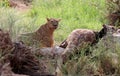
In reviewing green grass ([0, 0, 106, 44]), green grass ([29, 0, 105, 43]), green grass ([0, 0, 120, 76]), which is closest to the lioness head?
green grass ([0, 0, 120, 76])

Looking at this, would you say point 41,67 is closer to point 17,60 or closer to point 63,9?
point 17,60

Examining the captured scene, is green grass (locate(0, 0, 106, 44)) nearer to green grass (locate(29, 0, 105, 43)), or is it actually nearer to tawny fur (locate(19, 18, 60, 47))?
green grass (locate(29, 0, 105, 43))

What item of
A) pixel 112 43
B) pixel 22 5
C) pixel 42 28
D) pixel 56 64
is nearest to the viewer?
pixel 56 64

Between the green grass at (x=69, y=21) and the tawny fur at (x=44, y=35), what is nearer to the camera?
the green grass at (x=69, y=21)

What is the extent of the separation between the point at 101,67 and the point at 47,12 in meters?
7.45

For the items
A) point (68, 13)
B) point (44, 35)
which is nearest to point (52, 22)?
→ point (44, 35)

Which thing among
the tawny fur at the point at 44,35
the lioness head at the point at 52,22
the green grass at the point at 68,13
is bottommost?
the green grass at the point at 68,13

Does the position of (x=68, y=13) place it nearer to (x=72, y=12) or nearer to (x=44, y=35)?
(x=72, y=12)

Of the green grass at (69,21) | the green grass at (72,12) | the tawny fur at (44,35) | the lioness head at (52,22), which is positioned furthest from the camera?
the green grass at (72,12)

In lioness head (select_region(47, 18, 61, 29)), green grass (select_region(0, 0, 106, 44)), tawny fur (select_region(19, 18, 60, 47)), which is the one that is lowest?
green grass (select_region(0, 0, 106, 44))

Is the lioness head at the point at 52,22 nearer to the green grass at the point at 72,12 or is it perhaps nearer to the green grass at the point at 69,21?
the green grass at the point at 69,21

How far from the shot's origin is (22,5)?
1812 cm

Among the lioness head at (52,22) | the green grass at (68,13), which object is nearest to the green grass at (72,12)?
the green grass at (68,13)

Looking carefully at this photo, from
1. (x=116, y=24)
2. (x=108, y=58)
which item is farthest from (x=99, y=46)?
(x=116, y=24)
